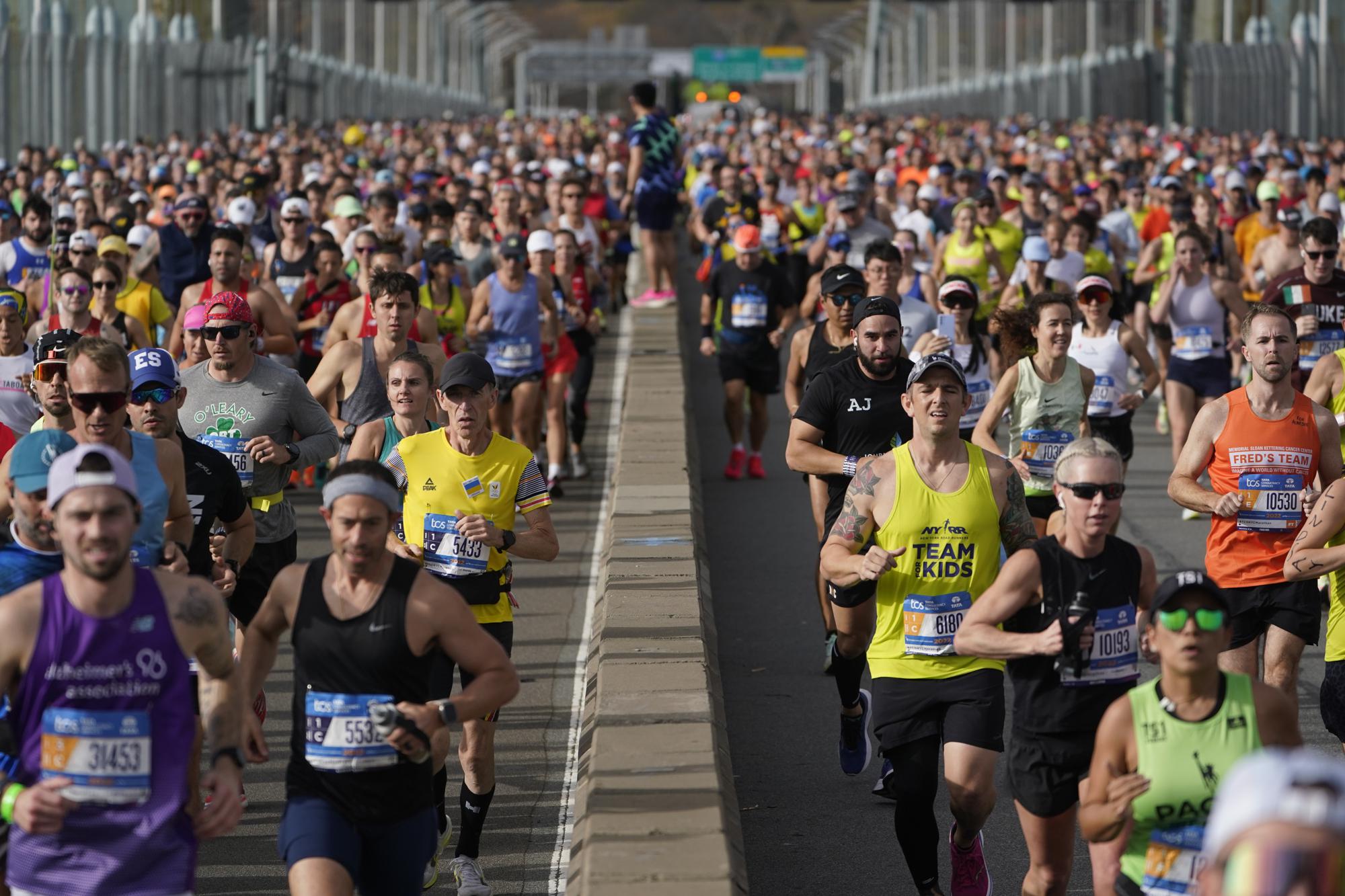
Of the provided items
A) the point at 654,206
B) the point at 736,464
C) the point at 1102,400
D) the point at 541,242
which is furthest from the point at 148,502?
the point at 654,206

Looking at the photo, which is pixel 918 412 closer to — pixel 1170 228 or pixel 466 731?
pixel 466 731

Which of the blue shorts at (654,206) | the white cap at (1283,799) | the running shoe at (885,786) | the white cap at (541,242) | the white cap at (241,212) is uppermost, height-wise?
the blue shorts at (654,206)

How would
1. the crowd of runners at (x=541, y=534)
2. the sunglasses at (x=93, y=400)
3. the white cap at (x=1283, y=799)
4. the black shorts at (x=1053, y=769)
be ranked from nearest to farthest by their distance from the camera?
the white cap at (x=1283, y=799) < the crowd of runners at (x=541, y=534) < the black shorts at (x=1053, y=769) < the sunglasses at (x=93, y=400)

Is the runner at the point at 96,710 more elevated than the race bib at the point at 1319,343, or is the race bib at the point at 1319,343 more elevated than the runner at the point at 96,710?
the race bib at the point at 1319,343

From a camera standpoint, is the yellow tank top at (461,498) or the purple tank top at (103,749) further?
the yellow tank top at (461,498)

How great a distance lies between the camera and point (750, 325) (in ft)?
51.8

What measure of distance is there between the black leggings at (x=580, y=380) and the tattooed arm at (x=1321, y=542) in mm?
8526

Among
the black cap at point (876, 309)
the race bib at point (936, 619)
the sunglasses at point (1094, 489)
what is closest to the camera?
the sunglasses at point (1094, 489)

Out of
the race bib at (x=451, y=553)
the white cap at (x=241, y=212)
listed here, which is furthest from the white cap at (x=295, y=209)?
the race bib at (x=451, y=553)

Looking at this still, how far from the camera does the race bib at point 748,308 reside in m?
15.8

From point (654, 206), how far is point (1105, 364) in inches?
360

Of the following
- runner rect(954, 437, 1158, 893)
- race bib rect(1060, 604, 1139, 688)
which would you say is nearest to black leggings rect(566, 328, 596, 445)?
runner rect(954, 437, 1158, 893)

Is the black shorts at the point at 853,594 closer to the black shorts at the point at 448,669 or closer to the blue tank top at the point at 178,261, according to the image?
the black shorts at the point at 448,669

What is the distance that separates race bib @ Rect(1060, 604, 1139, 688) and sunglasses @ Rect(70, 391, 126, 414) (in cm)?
284
